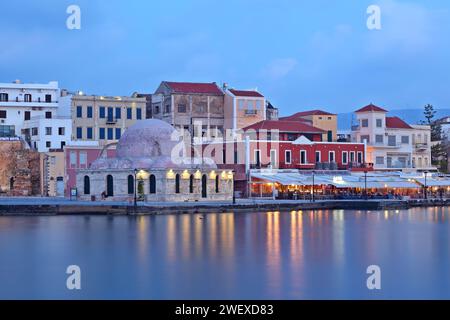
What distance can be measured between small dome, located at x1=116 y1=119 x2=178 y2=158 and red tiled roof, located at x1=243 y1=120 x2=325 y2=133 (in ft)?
32.3

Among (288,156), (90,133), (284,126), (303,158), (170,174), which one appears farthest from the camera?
(90,133)

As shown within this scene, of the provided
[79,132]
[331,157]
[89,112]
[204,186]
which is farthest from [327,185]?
[79,132]

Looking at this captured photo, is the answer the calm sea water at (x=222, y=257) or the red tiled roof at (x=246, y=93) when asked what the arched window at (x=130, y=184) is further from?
the red tiled roof at (x=246, y=93)

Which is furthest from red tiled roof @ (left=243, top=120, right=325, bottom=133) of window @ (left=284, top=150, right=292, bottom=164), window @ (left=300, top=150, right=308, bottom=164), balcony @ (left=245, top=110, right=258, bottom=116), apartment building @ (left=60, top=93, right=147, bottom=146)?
apartment building @ (left=60, top=93, right=147, bottom=146)

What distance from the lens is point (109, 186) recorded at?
190 ft

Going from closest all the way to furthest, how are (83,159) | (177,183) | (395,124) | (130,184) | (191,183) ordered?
(130,184) → (177,183) → (191,183) → (83,159) → (395,124)

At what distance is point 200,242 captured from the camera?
37.8 metres

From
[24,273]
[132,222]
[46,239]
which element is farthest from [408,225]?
[24,273]

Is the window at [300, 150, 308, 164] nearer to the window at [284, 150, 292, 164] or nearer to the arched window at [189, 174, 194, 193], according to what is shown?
the window at [284, 150, 292, 164]

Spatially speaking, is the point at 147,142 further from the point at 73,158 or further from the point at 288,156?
the point at 288,156

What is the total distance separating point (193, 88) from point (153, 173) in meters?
19.0

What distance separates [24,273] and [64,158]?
3472cm

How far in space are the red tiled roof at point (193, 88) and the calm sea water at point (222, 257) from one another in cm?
2405
